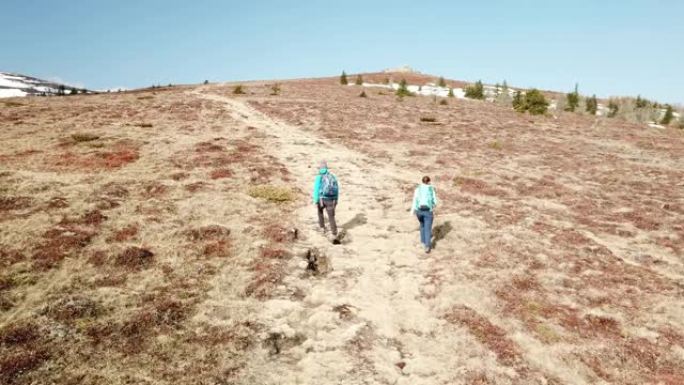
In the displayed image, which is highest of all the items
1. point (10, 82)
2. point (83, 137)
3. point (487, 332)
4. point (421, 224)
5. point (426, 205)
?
point (10, 82)

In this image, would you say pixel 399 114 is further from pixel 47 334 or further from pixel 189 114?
pixel 47 334

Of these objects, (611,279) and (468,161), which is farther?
(468,161)

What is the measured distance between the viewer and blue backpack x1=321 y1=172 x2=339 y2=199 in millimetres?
17891

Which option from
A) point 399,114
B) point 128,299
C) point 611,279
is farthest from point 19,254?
point 399,114

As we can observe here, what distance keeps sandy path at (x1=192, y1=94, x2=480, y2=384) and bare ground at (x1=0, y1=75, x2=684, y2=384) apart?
0.06 meters

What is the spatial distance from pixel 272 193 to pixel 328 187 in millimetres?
6628

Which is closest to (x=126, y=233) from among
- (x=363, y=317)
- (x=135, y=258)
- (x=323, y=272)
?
(x=135, y=258)

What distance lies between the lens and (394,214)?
2227cm

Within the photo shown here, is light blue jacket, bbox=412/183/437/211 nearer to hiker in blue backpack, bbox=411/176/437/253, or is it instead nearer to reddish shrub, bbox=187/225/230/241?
hiker in blue backpack, bbox=411/176/437/253

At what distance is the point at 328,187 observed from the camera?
17.9m

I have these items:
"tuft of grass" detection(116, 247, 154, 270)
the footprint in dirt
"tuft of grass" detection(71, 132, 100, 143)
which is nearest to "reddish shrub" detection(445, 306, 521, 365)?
the footprint in dirt

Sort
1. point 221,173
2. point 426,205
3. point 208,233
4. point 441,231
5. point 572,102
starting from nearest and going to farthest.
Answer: point 426,205 → point 208,233 → point 441,231 → point 221,173 → point 572,102

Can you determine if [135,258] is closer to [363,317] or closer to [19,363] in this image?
[19,363]

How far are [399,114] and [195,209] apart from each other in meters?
41.0
